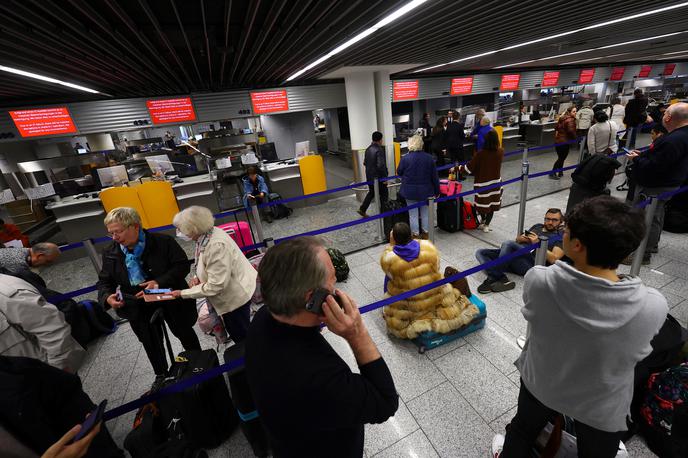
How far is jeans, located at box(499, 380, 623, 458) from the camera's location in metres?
1.24

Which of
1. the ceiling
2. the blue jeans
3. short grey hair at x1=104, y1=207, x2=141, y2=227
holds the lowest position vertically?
the blue jeans

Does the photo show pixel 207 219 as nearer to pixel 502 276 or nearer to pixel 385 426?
pixel 385 426

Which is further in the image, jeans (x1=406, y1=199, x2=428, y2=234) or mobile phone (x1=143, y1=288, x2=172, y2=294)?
jeans (x1=406, y1=199, x2=428, y2=234)

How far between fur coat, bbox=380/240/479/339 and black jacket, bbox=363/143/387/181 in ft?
11.0

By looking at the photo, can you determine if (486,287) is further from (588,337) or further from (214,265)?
(214,265)

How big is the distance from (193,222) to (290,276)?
1613 mm

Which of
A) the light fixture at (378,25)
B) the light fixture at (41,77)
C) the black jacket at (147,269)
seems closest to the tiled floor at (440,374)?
the black jacket at (147,269)

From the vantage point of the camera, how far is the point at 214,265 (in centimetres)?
226

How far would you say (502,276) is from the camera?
360 cm

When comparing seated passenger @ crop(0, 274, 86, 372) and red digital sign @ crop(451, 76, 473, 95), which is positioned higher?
red digital sign @ crop(451, 76, 473, 95)

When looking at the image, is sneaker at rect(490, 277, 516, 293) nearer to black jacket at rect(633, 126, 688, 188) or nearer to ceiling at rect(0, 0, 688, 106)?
black jacket at rect(633, 126, 688, 188)

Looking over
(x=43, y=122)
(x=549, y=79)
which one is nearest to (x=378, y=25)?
(x=43, y=122)

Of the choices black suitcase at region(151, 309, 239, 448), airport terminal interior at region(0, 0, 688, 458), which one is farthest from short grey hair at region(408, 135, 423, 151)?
black suitcase at region(151, 309, 239, 448)

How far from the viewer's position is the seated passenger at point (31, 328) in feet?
5.93
